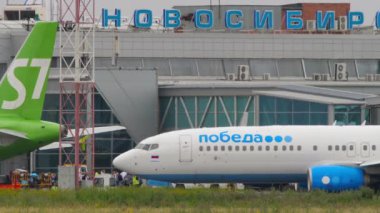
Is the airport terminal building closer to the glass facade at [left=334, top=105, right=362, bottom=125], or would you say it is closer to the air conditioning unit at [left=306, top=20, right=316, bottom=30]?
the glass facade at [left=334, top=105, right=362, bottom=125]

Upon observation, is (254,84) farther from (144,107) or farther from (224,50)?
(224,50)

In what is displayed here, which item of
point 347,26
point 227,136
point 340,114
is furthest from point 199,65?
point 227,136

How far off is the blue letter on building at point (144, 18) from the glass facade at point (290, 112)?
23.5m

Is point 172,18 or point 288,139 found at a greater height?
point 172,18

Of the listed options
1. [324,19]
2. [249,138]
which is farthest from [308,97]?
[324,19]

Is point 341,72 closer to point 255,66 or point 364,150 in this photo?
point 255,66

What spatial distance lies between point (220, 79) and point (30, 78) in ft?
130

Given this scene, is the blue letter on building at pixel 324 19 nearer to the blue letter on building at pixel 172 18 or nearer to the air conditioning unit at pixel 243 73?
the air conditioning unit at pixel 243 73

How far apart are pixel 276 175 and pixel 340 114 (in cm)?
1543

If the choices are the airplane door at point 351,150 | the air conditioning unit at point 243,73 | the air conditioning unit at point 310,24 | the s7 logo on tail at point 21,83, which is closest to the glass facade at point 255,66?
the air conditioning unit at point 243,73

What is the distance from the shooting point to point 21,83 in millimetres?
73375

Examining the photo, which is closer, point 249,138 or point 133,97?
point 249,138

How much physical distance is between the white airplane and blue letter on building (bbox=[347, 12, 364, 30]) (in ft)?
149

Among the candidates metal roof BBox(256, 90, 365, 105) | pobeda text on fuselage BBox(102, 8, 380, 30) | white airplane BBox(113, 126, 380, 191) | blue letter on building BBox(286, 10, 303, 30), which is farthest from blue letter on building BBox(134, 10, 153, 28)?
white airplane BBox(113, 126, 380, 191)
